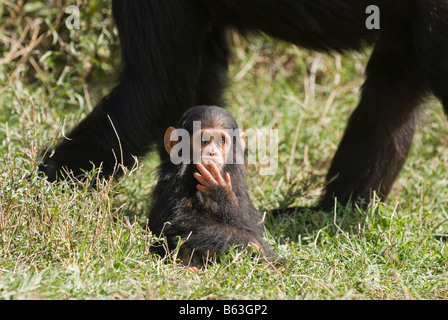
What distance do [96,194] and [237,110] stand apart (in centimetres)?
298

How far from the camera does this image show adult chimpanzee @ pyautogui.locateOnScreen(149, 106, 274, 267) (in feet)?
11.3

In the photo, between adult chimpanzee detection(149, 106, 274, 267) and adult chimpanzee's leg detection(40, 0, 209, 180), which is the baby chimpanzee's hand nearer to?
adult chimpanzee detection(149, 106, 274, 267)

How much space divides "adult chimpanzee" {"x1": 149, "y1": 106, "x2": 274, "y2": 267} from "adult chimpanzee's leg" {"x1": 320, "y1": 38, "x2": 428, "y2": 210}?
1.09 m

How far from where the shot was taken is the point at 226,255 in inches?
133

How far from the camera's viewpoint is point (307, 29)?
388cm

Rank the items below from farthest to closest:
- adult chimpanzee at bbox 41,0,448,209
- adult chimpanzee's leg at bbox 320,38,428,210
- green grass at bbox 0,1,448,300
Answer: adult chimpanzee's leg at bbox 320,38,428,210 < adult chimpanzee at bbox 41,0,448,209 < green grass at bbox 0,1,448,300

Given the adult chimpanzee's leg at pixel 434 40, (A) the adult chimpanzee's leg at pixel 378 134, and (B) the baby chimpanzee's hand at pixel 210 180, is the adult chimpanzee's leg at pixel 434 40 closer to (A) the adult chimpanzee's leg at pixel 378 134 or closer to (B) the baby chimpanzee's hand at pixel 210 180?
(A) the adult chimpanzee's leg at pixel 378 134

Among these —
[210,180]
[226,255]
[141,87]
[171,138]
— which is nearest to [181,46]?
[141,87]

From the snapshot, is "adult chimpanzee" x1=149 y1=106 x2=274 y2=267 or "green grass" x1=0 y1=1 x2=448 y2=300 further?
"adult chimpanzee" x1=149 y1=106 x2=274 y2=267

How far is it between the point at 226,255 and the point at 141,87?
1077 mm

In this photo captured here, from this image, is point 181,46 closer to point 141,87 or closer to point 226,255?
point 141,87

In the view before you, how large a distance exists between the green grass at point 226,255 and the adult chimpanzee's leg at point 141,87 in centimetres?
17

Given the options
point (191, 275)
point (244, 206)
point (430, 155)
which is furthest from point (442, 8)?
point (430, 155)

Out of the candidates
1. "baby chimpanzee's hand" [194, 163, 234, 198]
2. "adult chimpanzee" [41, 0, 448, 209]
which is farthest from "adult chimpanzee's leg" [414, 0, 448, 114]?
"baby chimpanzee's hand" [194, 163, 234, 198]
